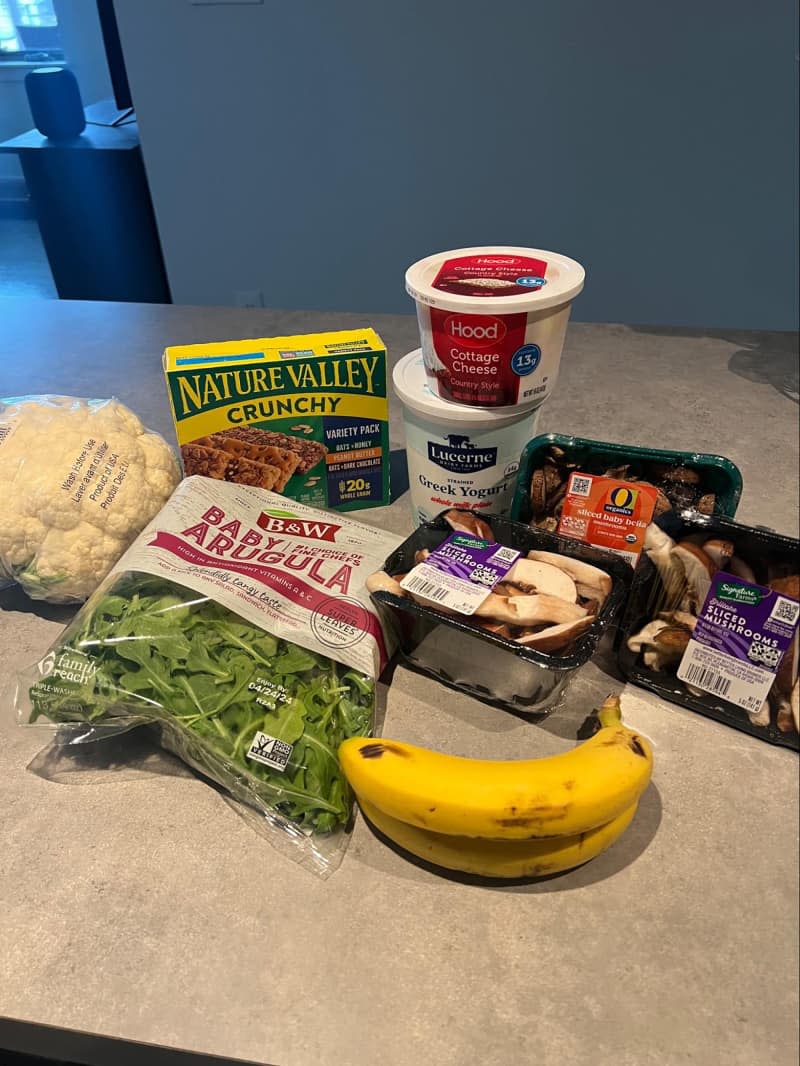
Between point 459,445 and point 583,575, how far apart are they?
21 cm

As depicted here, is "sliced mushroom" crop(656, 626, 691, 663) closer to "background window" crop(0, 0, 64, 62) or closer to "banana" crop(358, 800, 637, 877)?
"banana" crop(358, 800, 637, 877)

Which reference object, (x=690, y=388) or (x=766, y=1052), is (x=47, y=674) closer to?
(x=766, y=1052)

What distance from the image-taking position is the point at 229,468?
94cm

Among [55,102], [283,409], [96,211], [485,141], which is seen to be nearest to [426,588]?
[283,409]

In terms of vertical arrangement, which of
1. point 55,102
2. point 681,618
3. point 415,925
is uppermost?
point 55,102

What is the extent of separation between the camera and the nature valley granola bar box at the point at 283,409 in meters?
0.90

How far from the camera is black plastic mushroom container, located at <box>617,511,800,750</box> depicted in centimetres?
67

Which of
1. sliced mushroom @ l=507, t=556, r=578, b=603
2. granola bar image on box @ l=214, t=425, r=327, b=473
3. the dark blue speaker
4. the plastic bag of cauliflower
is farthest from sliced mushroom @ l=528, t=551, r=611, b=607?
the dark blue speaker

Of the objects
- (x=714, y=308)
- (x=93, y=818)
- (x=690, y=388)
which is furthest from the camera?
(x=714, y=308)

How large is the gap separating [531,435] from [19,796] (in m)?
0.62

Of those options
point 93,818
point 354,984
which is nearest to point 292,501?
point 93,818

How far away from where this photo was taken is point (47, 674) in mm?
700

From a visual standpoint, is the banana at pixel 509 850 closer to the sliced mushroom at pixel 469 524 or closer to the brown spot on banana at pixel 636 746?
the brown spot on banana at pixel 636 746

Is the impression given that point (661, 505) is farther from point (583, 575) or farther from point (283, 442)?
point (283, 442)
